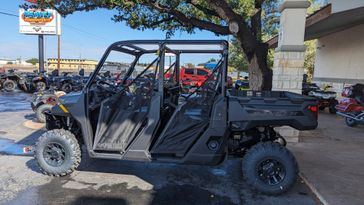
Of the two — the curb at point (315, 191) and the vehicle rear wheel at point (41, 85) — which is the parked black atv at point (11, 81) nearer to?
the vehicle rear wheel at point (41, 85)

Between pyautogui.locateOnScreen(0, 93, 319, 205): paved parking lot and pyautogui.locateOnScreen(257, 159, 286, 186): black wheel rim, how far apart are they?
0.24 meters

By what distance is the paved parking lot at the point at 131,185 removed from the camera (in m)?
3.84

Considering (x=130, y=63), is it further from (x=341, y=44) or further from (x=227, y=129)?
(x=341, y=44)

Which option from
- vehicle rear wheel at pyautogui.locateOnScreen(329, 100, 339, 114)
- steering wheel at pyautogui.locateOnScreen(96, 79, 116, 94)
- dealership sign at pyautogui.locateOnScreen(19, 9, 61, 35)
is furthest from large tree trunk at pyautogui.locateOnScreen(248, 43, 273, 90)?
dealership sign at pyautogui.locateOnScreen(19, 9, 61, 35)

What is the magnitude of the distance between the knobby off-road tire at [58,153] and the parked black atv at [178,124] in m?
0.01

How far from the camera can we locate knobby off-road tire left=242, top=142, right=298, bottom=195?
405cm

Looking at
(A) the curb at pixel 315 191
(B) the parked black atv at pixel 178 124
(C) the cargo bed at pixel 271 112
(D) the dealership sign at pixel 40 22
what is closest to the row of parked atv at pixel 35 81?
(D) the dealership sign at pixel 40 22

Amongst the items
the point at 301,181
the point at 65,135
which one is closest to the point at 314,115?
the point at 301,181

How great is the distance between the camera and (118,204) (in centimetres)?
368

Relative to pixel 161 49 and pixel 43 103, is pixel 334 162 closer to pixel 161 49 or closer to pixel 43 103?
pixel 161 49

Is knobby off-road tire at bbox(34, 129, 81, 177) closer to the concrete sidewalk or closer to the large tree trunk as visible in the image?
the concrete sidewalk

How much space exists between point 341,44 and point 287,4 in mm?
9392

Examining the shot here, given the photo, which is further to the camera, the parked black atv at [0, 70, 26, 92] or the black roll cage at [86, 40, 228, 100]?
the parked black atv at [0, 70, 26, 92]

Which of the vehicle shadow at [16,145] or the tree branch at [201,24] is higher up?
the tree branch at [201,24]
